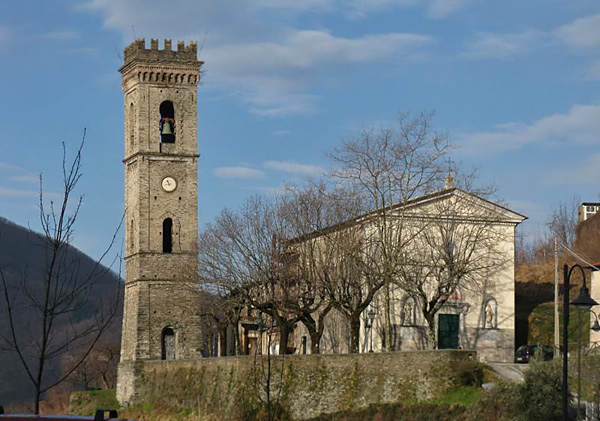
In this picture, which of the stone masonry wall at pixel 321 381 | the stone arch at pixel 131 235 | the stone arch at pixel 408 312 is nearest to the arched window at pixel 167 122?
the stone arch at pixel 131 235

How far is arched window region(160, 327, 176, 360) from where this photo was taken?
59781 mm

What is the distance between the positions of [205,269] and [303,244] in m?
6.81

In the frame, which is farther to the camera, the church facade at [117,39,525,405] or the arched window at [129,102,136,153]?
the arched window at [129,102,136,153]

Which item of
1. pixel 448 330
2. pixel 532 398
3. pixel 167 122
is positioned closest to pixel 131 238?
pixel 167 122

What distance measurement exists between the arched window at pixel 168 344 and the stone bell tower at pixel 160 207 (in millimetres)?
55

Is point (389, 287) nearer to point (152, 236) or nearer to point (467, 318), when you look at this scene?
point (467, 318)

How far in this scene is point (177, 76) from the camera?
203 feet

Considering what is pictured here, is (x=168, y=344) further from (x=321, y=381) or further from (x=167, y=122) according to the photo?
(x=321, y=381)

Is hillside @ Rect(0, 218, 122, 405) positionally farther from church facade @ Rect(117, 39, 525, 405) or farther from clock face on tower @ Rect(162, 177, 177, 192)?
clock face on tower @ Rect(162, 177, 177, 192)

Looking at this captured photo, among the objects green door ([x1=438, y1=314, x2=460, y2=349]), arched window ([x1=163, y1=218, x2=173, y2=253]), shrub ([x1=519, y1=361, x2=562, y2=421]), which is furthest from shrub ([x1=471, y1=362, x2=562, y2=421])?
arched window ([x1=163, y1=218, x2=173, y2=253])

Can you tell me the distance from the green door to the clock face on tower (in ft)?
57.9

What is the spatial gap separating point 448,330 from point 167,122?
808 inches

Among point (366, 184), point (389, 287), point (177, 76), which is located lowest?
point (389, 287)

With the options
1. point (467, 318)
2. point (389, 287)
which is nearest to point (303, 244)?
point (389, 287)
